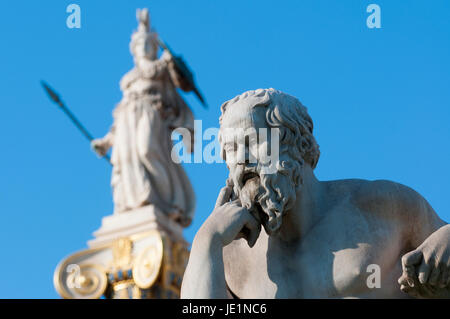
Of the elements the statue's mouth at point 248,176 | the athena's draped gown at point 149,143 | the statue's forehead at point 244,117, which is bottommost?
the statue's mouth at point 248,176

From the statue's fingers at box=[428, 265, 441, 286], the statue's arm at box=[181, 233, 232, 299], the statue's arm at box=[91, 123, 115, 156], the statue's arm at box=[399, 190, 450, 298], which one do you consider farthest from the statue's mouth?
the statue's arm at box=[91, 123, 115, 156]

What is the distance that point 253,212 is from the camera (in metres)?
5.28

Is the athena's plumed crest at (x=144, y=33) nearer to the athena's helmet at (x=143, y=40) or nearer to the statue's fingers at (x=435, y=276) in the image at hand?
the athena's helmet at (x=143, y=40)

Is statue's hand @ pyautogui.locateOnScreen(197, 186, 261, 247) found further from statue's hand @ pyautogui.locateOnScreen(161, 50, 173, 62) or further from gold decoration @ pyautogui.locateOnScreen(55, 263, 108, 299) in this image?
statue's hand @ pyautogui.locateOnScreen(161, 50, 173, 62)

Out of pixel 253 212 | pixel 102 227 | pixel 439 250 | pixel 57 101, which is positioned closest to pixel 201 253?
pixel 253 212

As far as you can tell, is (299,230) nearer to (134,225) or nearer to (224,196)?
(224,196)

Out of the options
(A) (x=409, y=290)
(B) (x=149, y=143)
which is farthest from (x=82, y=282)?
(A) (x=409, y=290)

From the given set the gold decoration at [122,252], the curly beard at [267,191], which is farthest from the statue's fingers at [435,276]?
the gold decoration at [122,252]

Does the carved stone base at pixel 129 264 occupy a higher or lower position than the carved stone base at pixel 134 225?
lower

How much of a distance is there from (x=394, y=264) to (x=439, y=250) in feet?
1.42

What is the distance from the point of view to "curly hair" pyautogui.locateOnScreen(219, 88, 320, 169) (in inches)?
209

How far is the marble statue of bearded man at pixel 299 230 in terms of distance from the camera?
199 inches

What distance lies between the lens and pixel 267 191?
5.23m
